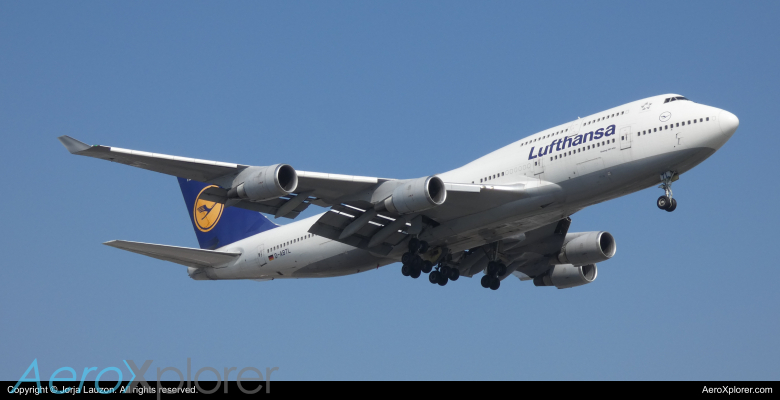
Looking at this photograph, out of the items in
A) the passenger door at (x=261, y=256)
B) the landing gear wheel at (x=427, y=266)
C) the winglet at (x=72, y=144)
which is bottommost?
the landing gear wheel at (x=427, y=266)

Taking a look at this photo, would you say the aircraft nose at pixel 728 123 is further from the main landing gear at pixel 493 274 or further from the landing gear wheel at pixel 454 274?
the landing gear wheel at pixel 454 274

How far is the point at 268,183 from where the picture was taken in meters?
28.4

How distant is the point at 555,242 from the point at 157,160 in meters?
17.6

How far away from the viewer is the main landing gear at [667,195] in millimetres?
29375

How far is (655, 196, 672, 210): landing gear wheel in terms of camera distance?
96.4 ft

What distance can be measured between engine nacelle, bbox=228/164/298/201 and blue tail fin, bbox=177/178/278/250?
9610 mm

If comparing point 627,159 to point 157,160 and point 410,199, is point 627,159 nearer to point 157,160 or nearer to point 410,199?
point 410,199

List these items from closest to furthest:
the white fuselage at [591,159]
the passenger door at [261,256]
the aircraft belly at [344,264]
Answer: the white fuselage at [591,159] < the aircraft belly at [344,264] < the passenger door at [261,256]

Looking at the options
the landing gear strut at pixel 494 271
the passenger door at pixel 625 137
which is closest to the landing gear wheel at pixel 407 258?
the landing gear strut at pixel 494 271

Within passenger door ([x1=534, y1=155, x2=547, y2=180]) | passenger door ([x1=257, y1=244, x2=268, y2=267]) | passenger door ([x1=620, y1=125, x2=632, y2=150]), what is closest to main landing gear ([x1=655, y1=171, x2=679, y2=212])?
passenger door ([x1=620, y1=125, x2=632, y2=150])

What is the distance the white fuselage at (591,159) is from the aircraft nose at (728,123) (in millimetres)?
33

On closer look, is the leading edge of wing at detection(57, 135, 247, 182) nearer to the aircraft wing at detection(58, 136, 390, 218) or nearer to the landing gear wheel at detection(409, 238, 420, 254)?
the aircraft wing at detection(58, 136, 390, 218)

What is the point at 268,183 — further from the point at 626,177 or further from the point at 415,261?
the point at 626,177

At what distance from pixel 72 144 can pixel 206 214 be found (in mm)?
16349
